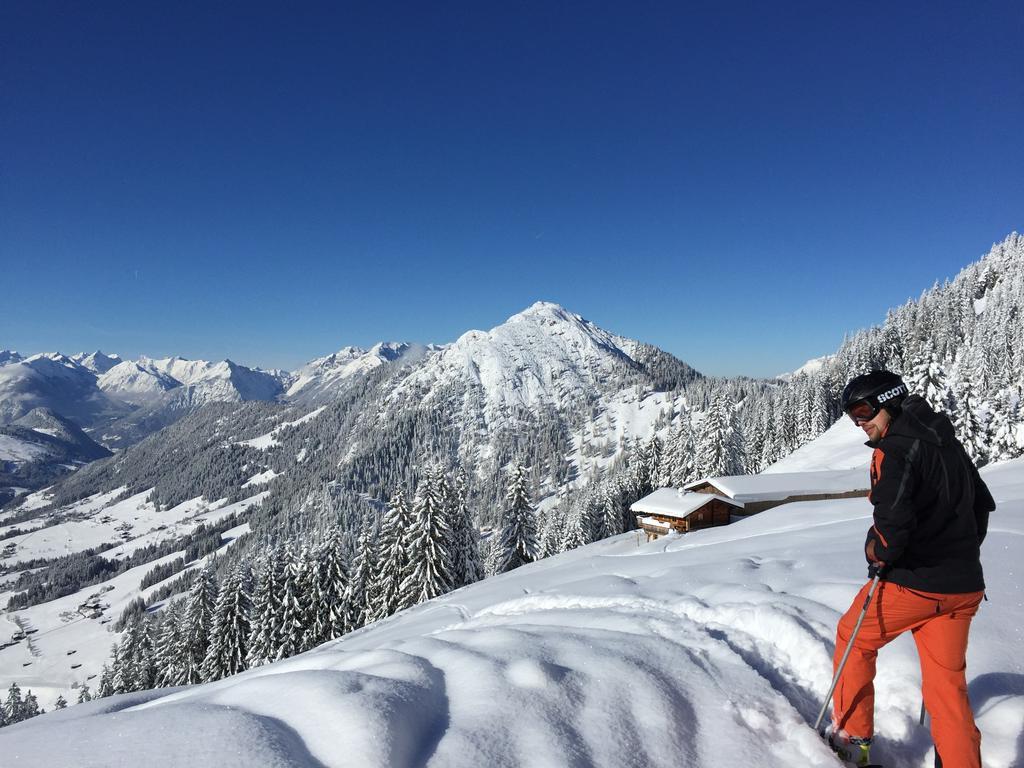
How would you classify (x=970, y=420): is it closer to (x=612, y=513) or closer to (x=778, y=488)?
(x=778, y=488)

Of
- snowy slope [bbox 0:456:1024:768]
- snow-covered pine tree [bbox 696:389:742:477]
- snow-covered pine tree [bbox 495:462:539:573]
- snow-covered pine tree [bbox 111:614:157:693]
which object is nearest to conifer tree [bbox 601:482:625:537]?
snow-covered pine tree [bbox 696:389:742:477]

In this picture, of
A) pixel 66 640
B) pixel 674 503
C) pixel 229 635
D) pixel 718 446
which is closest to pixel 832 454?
pixel 718 446

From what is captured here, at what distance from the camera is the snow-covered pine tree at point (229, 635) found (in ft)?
113

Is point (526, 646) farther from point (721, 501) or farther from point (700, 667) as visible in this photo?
point (721, 501)

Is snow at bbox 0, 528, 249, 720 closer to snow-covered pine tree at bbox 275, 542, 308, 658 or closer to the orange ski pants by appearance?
snow-covered pine tree at bbox 275, 542, 308, 658

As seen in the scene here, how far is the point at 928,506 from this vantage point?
332 centimetres

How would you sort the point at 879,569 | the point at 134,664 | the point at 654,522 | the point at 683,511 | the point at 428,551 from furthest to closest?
the point at 134,664
the point at 654,522
the point at 428,551
the point at 683,511
the point at 879,569

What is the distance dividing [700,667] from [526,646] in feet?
5.12

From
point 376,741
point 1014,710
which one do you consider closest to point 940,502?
point 1014,710

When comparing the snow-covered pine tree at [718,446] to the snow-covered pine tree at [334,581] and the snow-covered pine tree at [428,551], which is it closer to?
the snow-covered pine tree at [428,551]

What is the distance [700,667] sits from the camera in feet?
13.8

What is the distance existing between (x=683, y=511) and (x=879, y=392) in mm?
26689

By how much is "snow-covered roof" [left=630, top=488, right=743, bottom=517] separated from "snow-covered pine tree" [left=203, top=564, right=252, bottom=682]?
97.5ft

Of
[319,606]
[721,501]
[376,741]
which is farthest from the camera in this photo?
[319,606]
